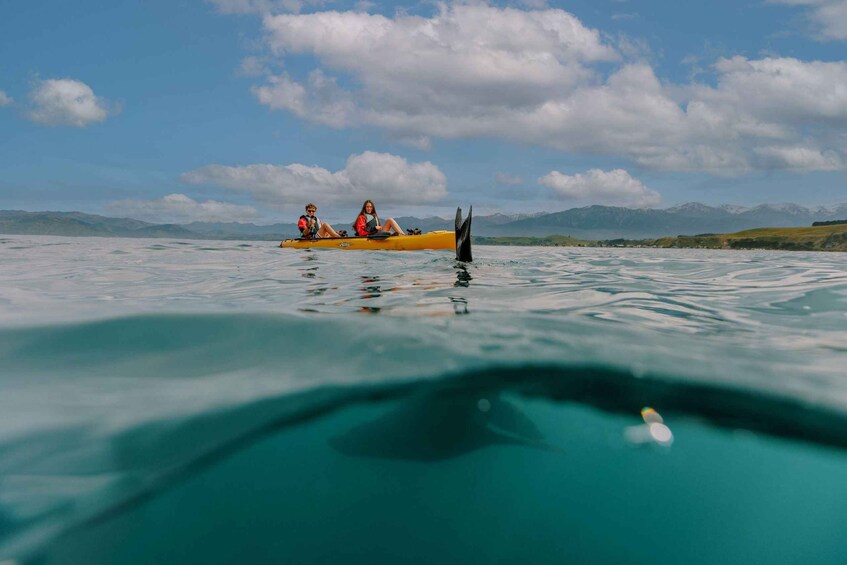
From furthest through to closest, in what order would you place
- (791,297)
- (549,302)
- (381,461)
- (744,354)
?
(791,297) → (549,302) → (744,354) → (381,461)

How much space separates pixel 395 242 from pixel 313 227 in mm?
7792

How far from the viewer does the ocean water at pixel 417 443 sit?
84.8 inches

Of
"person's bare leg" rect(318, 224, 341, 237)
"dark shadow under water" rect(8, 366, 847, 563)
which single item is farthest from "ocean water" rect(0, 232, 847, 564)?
"person's bare leg" rect(318, 224, 341, 237)

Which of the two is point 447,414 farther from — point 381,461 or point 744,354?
point 744,354

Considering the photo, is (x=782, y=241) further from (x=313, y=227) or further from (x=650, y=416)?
(x=650, y=416)

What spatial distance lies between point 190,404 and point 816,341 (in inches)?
245

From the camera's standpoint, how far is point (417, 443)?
111 inches

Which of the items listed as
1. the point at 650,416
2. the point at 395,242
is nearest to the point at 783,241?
the point at 395,242

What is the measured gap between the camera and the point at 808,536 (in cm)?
227

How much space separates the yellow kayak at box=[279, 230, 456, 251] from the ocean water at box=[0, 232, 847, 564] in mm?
18452

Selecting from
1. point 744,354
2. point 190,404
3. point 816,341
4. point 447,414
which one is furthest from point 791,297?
point 190,404

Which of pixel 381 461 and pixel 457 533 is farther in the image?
pixel 381 461

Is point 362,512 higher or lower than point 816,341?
lower

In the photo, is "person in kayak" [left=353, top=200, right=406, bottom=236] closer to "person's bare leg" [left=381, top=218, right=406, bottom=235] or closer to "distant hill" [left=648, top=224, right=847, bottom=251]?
"person's bare leg" [left=381, top=218, right=406, bottom=235]
